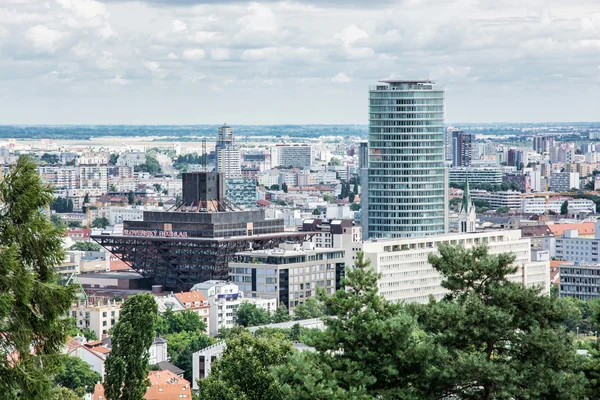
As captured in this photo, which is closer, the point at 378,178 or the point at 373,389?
the point at 373,389

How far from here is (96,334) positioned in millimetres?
87625

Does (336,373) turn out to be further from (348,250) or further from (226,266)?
(226,266)

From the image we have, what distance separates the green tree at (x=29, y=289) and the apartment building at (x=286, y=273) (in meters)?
83.2

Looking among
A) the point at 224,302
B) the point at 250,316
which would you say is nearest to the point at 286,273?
the point at 224,302

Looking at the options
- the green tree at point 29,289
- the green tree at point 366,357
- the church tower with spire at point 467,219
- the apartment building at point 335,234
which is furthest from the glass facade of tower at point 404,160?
the green tree at point 29,289

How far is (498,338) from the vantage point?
27391 mm

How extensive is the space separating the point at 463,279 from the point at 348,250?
7410 centimetres

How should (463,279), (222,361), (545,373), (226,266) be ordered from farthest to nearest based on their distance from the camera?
(226,266) < (222,361) < (463,279) < (545,373)

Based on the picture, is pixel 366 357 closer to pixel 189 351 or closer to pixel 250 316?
pixel 189 351

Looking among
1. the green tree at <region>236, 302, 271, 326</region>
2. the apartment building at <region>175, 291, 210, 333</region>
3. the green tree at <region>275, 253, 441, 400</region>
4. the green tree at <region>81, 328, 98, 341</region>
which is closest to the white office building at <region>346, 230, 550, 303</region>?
the green tree at <region>236, 302, 271, 326</region>

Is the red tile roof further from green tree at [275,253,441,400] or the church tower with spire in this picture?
green tree at [275,253,441,400]

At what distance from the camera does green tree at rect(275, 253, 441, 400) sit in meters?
26.8

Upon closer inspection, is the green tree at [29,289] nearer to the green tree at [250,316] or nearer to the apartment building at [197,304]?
the green tree at [250,316]

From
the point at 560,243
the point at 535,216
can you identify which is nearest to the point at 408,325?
the point at 560,243
